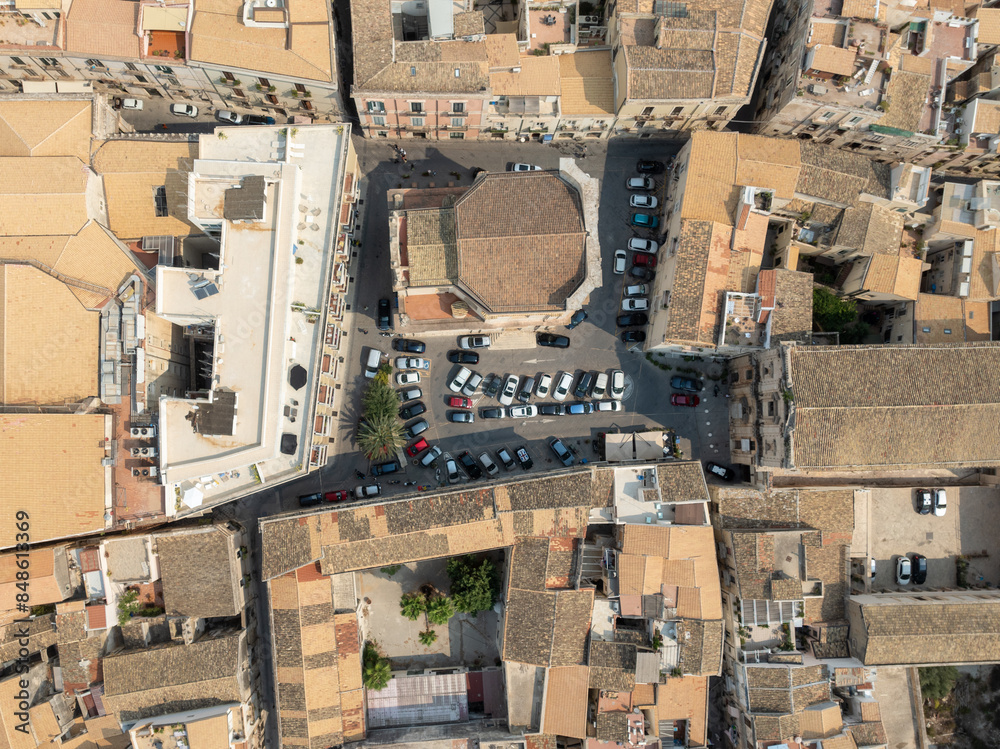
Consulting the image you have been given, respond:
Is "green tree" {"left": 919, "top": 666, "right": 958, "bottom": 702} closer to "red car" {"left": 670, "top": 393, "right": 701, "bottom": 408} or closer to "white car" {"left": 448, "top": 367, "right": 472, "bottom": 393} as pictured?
"red car" {"left": 670, "top": 393, "right": 701, "bottom": 408}

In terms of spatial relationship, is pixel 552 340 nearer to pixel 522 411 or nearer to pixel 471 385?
pixel 522 411

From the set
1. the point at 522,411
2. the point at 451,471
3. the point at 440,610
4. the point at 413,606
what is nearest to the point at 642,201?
the point at 522,411

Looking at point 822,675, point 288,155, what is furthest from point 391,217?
point 822,675

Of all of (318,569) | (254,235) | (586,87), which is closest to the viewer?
(254,235)

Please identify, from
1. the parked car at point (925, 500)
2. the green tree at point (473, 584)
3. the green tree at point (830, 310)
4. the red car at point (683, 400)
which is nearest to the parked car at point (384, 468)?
the green tree at point (473, 584)

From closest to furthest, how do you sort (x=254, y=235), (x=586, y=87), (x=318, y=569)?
(x=254, y=235), (x=318, y=569), (x=586, y=87)

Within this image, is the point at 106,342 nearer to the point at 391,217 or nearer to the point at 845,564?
the point at 391,217

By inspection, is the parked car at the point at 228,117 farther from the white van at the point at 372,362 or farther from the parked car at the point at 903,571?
A: the parked car at the point at 903,571
